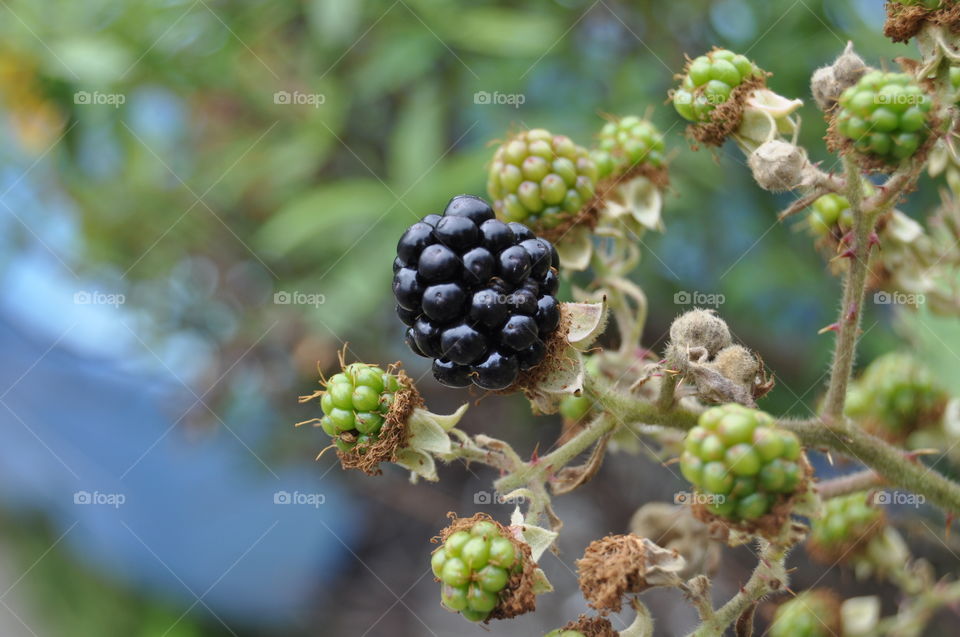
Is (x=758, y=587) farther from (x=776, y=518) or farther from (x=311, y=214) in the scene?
(x=311, y=214)

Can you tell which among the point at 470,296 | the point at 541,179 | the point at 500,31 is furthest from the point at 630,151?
the point at 500,31

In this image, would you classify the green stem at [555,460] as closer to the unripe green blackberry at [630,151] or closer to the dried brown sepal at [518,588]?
the dried brown sepal at [518,588]

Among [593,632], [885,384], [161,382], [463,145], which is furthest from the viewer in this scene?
[161,382]

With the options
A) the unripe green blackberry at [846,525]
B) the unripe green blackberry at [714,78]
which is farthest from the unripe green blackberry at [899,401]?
the unripe green blackberry at [714,78]

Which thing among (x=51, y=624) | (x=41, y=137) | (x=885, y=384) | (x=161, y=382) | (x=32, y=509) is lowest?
(x=51, y=624)

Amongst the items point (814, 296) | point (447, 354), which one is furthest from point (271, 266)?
point (447, 354)

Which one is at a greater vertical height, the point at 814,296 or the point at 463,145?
the point at 463,145

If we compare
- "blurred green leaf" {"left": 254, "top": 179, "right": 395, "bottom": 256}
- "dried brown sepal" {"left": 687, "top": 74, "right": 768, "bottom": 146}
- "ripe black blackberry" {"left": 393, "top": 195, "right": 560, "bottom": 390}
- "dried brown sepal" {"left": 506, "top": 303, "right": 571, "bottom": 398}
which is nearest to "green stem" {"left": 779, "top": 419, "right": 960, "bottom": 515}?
"dried brown sepal" {"left": 506, "top": 303, "right": 571, "bottom": 398}

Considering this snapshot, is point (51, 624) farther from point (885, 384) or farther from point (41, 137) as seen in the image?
point (885, 384)
